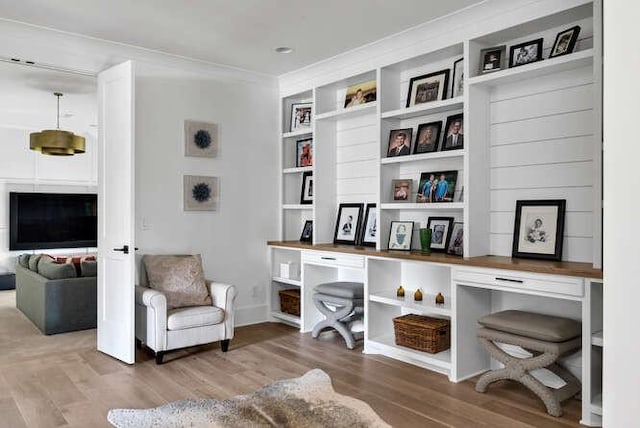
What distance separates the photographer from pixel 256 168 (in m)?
5.20

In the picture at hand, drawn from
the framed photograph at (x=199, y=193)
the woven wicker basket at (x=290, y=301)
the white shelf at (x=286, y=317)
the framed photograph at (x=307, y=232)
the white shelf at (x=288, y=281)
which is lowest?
the white shelf at (x=286, y=317)

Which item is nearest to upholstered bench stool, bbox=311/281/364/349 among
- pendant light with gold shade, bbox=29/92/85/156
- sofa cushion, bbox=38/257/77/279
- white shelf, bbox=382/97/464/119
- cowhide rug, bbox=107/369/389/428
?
cowhide rug, bbox=107/369/389/428

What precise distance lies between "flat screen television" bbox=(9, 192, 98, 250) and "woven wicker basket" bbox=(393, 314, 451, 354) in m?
5.99

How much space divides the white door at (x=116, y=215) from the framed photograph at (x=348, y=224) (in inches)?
75.2

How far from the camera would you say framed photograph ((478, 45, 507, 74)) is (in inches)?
137

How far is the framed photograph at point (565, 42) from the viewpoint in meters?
3.13

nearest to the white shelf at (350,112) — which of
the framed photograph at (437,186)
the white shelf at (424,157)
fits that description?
the white shelf at (424,157)

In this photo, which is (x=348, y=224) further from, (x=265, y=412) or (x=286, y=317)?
(x=265, y=412)

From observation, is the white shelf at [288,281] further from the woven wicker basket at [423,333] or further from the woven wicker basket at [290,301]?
the woven wicker basket at [423,333]

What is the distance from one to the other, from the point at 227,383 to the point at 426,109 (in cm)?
249

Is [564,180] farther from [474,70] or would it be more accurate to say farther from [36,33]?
[36,33]

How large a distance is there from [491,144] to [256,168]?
8.00ft

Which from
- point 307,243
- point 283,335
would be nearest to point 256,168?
point 307,243

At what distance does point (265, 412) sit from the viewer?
2.88 m
